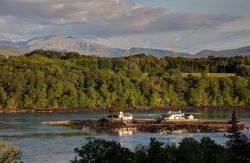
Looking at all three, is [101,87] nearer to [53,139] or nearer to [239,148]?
[53,139]

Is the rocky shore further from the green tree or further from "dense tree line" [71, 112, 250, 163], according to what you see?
"dense tree line" [71, 112, 250, 163]

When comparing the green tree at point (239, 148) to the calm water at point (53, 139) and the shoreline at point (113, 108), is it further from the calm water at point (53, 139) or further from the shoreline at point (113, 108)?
the shoreline at point (113, 108)

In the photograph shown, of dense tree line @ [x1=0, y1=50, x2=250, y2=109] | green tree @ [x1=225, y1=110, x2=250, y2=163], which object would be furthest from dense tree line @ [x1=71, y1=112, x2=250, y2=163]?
dense tree line @ [x1=0, y1=50, x2=250, y2=109]

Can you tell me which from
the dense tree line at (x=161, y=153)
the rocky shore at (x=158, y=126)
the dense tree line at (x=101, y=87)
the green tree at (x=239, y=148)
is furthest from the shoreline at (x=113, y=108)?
the dense tree line at (x=161, y=153)

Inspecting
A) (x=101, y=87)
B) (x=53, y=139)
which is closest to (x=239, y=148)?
(x=53, y=139)

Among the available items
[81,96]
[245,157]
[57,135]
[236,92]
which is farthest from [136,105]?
[245,157]

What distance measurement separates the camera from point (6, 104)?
14850cm

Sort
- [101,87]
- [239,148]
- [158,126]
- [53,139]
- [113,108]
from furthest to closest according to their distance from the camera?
[101,87] → [113,108] → [158,126] → [53,139] → [239,148]

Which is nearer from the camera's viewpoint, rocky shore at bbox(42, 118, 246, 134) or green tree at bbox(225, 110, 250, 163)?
green tree at bbox(225, 110, 250, 163)

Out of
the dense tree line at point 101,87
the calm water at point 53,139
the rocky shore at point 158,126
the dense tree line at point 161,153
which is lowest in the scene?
the calm water at point 53,139

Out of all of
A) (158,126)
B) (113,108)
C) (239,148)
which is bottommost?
(158,126)

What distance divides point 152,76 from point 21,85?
47.7m

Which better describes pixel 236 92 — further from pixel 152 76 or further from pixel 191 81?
pixel 152 76

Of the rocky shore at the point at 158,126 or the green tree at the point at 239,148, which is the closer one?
the green tree at the point at 239,148
